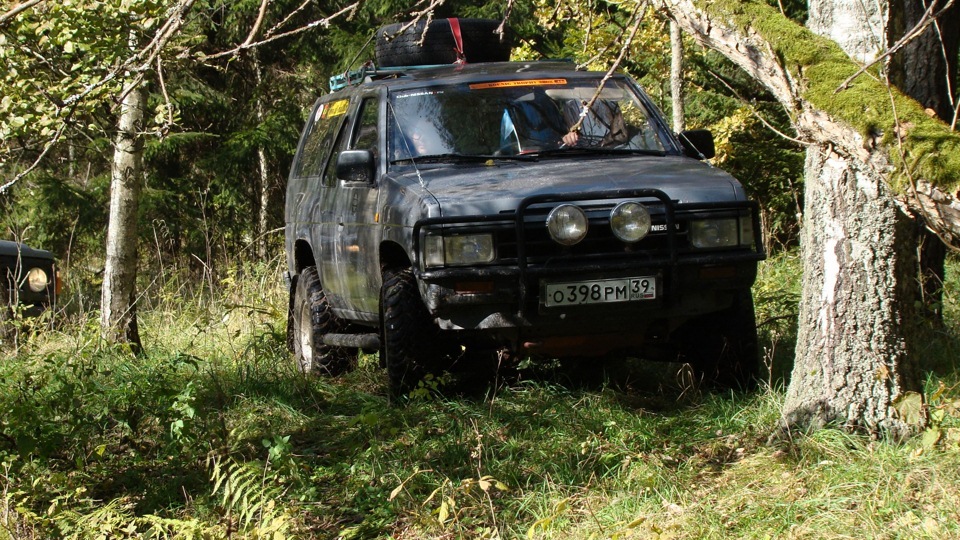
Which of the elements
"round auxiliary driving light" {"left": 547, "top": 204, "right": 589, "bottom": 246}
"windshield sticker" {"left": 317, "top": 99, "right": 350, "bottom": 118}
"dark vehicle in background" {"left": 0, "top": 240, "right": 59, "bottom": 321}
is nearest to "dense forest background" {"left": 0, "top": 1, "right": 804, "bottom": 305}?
"dark vehicle in background" {"left": 0, "top": 240, "right": 59, "bottom": 321}

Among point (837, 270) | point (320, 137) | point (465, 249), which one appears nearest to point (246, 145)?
point (320, 137)

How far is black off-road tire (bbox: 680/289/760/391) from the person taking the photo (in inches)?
239

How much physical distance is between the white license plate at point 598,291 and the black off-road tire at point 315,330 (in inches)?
99.7

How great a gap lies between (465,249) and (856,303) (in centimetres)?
182

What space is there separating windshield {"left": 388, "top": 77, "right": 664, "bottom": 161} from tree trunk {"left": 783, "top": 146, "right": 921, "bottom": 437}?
1.93 meters

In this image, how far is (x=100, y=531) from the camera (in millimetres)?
4758

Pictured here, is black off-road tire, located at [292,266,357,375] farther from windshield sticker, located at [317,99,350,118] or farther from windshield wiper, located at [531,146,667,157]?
windshield wiper, located at [531,146,667,157]

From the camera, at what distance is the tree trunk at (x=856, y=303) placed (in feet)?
15.2

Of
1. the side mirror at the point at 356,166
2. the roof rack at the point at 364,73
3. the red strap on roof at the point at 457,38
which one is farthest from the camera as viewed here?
the red strap on roof at the point at 457,38

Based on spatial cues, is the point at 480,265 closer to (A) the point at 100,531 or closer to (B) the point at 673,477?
(B) the point at 673,477

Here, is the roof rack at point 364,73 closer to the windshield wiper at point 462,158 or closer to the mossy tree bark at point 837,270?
the windshield wiper at point 462,158

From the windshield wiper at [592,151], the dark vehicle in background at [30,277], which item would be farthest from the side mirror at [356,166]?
the dark vehicle in background at [30,277]

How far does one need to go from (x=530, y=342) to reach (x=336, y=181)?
7.25ft

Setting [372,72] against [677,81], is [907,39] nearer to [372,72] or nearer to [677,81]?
[372,72]
